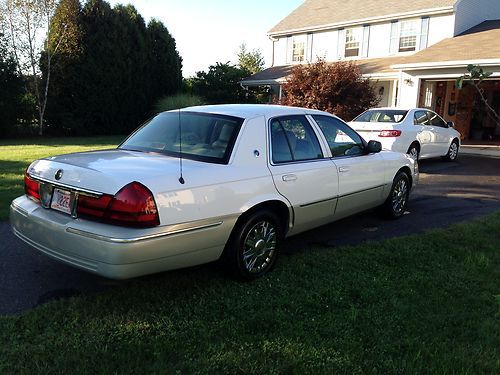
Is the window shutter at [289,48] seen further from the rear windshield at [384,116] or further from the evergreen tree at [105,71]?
the rear windshield at [384,116]

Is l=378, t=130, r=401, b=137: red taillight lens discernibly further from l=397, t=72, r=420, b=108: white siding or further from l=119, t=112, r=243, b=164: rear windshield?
l=119, t=112, r=243, b=164: rear windshield

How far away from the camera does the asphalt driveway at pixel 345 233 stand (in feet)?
12.8

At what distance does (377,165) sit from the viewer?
577 cm

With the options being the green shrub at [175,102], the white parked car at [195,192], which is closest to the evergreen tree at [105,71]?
the green shrub at [175,102]

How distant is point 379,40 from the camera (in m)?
21.2

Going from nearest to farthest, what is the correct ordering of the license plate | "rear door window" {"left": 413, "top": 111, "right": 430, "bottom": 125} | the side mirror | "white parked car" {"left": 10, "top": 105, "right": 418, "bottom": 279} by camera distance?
1. "white parked car" {"left": 10, "top": 105, "right": 418, "bottom": 279}
2. the license plate
3. the side mirror
4. "rear door window" {"left": 413, "top": 111, "right": 430, "bottom": 125}

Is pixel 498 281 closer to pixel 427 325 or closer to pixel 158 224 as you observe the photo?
pixel 427 325

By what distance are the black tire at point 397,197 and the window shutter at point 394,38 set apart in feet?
52.1

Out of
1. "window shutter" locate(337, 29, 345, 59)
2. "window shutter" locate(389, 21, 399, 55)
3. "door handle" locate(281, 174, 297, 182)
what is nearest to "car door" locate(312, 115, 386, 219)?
"door handle" locate(281, 174, 297, 182)

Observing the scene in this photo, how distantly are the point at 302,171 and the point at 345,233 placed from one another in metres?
1.59

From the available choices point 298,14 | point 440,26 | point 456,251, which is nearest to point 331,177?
point 456,251

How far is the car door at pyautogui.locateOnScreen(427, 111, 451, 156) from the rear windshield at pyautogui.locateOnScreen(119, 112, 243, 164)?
30.7 ft

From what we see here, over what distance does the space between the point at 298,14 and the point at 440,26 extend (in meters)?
8.91

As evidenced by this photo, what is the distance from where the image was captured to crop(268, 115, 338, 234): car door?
4.37 metres
